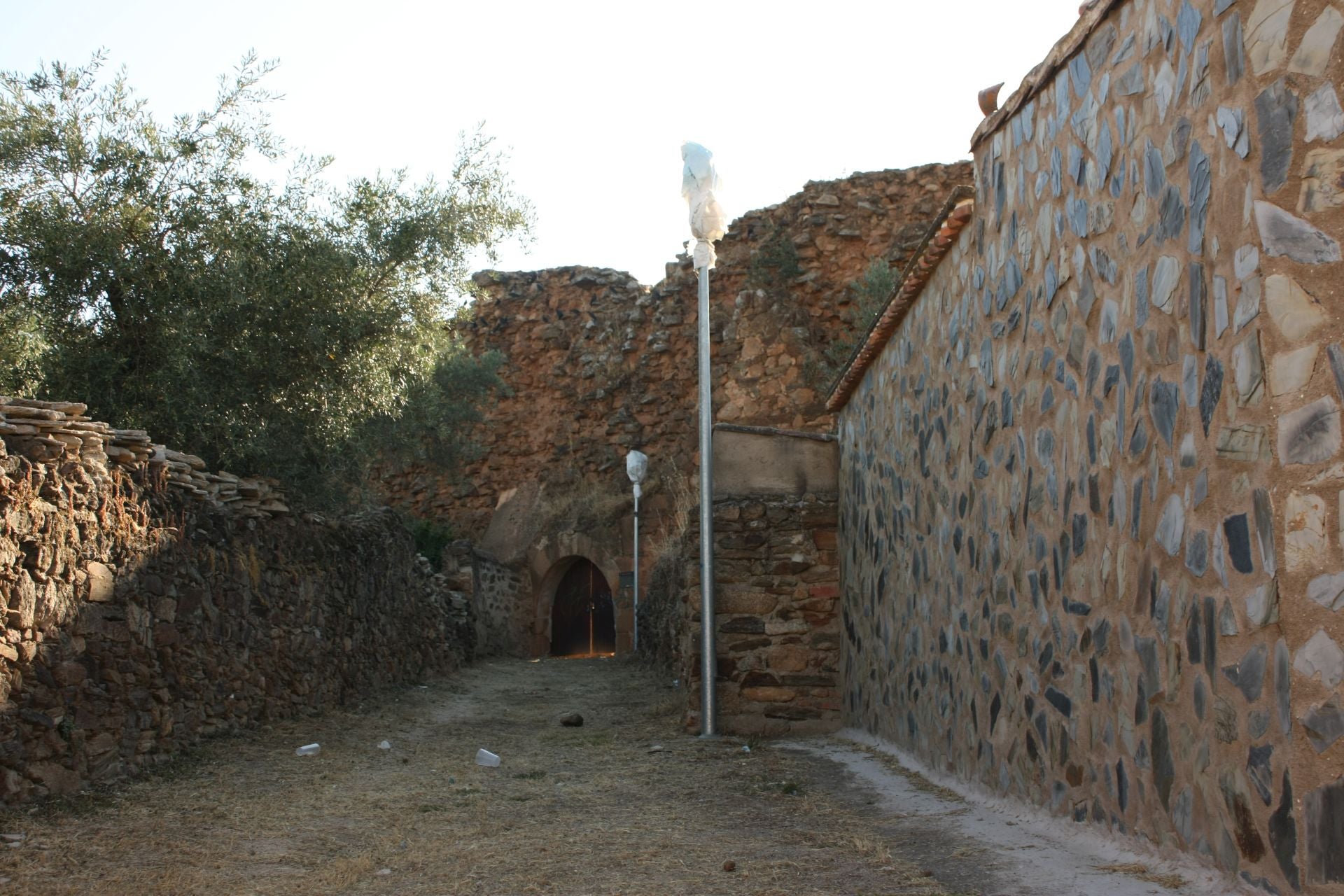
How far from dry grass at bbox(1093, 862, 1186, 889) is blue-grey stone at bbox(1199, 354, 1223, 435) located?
1258 millimetres

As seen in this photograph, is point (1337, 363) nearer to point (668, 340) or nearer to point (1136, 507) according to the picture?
point (1136, 507)

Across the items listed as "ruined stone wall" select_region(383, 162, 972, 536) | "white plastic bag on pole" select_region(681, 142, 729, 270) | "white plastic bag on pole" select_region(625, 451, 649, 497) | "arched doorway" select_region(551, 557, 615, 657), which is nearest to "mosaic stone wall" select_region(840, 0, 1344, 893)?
"white plastic bag on pole" select_region(681, 142, 729, 270)

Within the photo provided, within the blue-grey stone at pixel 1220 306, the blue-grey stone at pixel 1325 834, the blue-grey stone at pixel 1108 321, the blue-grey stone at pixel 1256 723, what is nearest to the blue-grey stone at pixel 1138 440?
the blue-grey stone at pixel 1108 321

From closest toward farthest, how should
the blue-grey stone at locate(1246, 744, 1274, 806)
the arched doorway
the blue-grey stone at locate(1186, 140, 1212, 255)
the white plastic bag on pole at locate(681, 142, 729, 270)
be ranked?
the blue-grey stone at locate(1246, 744, 1274, 806) < the blue-grey stone at locate(1186, 140, 1212, 255) < the white plastic bag on pole at locate(681, 142, 729, 270) < the arched doorway

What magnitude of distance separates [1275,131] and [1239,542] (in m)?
1.03

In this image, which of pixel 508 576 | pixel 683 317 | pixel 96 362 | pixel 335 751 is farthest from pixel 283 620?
pixel 683 317

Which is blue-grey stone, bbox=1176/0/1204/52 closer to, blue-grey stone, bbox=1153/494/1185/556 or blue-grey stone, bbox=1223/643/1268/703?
blue-grey stone, bbox=1153/494/1185/556

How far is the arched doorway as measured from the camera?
2183 centimetres

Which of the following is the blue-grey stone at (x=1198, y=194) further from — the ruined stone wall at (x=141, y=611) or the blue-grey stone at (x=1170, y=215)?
the ruined stone wall at (x=141, y=611)

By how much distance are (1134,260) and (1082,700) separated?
1.55 meters

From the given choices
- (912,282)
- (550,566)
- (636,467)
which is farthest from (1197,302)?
(550,566)

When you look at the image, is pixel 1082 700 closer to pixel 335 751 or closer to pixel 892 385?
pixel 892 385

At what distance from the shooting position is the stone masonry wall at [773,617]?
8406 millimetres

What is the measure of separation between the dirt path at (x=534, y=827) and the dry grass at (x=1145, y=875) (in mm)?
32
